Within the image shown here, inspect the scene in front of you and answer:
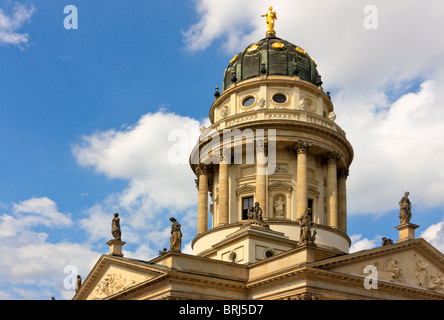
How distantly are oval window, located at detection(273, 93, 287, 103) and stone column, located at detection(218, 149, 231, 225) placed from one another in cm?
584

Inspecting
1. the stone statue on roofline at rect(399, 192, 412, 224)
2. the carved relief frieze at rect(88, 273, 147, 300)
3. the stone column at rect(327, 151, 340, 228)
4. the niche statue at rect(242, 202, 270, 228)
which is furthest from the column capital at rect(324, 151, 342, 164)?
the carved relief frieze at rect(88, 273, 147, 300)

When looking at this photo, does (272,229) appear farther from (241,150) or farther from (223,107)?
(223,107)

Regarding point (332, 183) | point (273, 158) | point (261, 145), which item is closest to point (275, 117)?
point (261, 145)

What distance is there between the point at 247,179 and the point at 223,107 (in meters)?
7.38

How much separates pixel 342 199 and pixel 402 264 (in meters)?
12.9

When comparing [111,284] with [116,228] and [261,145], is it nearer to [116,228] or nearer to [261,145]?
[116,228]

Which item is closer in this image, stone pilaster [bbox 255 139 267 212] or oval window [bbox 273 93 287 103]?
stone pilaster [bbox 255 139 267 212]

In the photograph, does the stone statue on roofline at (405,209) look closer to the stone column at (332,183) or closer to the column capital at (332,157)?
the stone column at (332,183)

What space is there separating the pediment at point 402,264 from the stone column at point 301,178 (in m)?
8.90

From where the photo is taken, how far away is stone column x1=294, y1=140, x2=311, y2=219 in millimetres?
43844

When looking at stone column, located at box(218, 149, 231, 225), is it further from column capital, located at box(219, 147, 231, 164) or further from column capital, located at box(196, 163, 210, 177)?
column capital, located at box(196, 163, 210, 177)

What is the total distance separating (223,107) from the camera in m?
50.5
